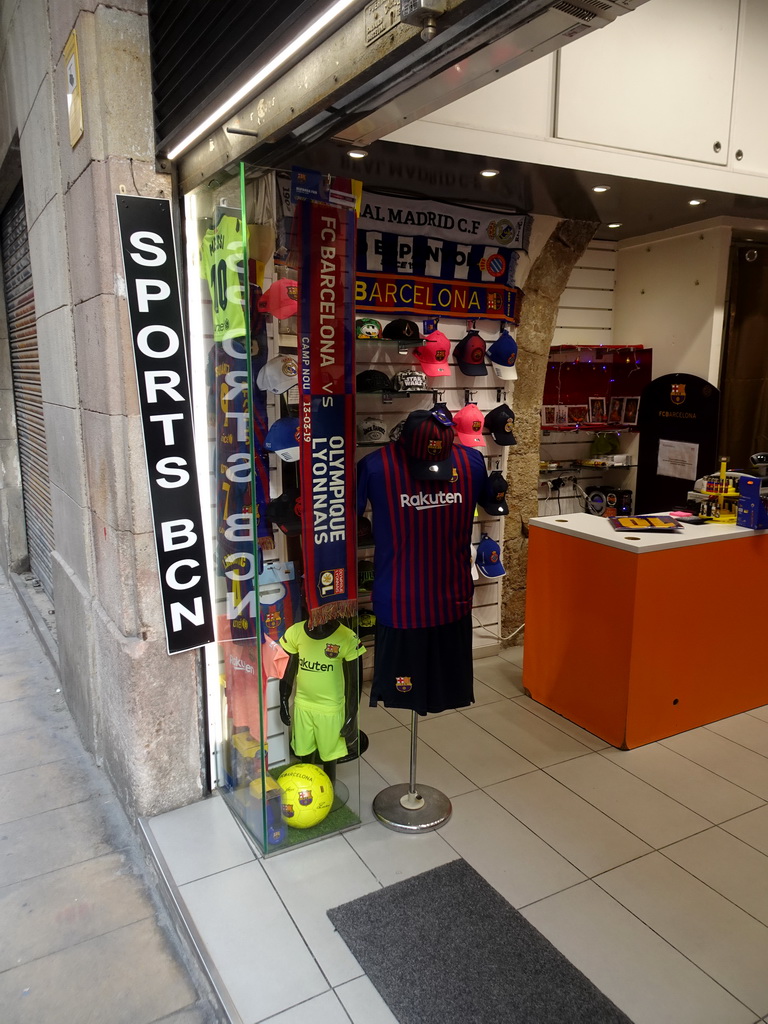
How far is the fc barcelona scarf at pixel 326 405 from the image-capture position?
7.95 feet

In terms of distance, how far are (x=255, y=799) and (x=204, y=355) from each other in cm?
171

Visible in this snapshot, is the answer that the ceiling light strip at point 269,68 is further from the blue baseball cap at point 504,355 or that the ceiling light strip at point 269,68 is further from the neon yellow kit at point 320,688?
the blue baseball cap at point 504,355

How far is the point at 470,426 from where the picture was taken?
4.06 m

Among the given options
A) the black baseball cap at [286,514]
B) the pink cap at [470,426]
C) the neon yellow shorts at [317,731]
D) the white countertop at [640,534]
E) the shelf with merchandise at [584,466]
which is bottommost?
the neon yellow shorts at [317,731]

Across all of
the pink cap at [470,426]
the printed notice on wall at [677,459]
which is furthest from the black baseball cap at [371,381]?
the printed notice on wall at [677,459]

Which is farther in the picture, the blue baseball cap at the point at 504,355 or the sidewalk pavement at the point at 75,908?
the blue baseball cap at the point at 504,355

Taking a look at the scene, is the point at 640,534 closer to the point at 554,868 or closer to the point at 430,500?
the point at 430,500

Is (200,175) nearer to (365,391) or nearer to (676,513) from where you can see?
(365,391)

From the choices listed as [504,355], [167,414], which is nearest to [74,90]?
[167,414]

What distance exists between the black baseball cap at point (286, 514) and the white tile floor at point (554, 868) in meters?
1.22

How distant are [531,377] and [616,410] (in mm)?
947

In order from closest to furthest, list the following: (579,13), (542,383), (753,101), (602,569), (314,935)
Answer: (579,13), (314,935), (602,569), (753,101), (542,383)

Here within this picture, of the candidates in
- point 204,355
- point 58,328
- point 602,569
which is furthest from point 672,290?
point 58,328

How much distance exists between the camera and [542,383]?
4520 millimetres
